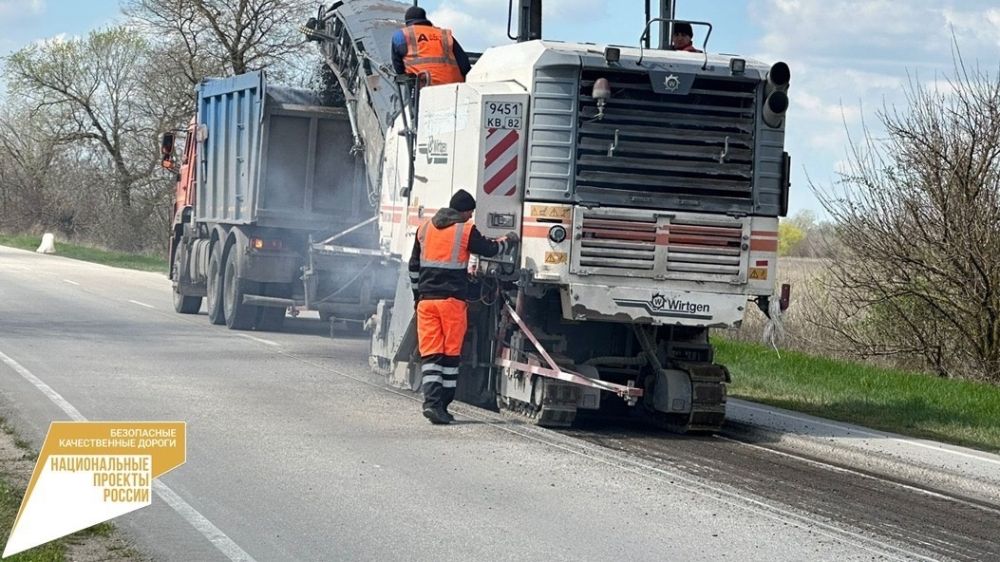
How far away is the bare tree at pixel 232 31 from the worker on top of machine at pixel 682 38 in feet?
91.3

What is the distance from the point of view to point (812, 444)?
449 inches

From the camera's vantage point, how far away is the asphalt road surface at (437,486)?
24.1ft

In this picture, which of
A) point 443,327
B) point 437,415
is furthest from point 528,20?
point 437,415

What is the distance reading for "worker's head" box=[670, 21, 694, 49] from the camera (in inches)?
499

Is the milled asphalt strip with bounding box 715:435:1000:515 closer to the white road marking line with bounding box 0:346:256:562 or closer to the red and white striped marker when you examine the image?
the red and white striped marker

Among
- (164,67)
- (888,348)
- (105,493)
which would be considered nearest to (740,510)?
(105,493)

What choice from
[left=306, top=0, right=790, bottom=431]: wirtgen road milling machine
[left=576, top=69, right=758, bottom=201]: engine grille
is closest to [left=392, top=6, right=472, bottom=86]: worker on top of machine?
[left=306, top=0, right=790, bottom=431]: wirtgen road milling machine

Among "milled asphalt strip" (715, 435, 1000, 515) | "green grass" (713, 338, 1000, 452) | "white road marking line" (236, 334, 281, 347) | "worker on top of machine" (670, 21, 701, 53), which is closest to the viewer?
"milled asphalt strip" (715, 435, 1000, 515)

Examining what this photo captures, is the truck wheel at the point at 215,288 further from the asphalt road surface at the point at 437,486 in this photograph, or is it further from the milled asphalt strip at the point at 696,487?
the milled asphalt strip at the point at 696,487

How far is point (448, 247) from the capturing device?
38.3ft

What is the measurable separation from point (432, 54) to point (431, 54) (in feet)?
0.04

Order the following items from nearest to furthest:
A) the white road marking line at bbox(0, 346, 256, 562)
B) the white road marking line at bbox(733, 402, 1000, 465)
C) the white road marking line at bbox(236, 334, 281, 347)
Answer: the white road marking line at bbox(0, 346, 256, 562) → the white road marking line at bbox(733, 402, 1000, 465) → the white road marking line at bbox(236, 334, 281, 347)

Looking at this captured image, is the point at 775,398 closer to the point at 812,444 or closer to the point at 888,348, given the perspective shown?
the point at 812,444
